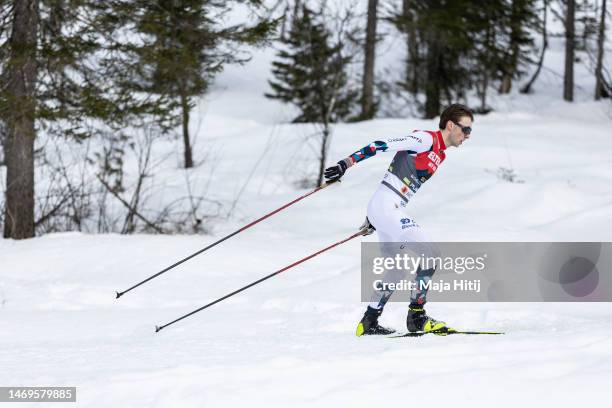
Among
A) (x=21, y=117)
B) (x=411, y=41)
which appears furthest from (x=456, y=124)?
(x=411, y=41)

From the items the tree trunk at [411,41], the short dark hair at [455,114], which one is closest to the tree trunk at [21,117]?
the short dark hair at [455,114]

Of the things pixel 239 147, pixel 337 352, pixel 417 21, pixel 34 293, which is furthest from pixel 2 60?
pixel 417 21

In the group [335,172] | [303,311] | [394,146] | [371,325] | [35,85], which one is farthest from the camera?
[35,85]

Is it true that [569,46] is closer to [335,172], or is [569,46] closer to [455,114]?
[455,114]

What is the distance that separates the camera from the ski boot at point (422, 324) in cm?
523

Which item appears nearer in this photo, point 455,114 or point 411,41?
point 455,114

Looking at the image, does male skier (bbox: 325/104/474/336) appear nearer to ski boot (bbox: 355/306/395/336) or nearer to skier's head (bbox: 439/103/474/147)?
skier's head (bbox: 439/103/474/147)

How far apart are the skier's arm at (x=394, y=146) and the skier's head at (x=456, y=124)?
14cm

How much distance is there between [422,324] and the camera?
5.28 meters

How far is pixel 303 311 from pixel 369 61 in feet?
47.1

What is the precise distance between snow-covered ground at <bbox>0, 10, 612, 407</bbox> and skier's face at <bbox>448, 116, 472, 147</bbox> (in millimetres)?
1394

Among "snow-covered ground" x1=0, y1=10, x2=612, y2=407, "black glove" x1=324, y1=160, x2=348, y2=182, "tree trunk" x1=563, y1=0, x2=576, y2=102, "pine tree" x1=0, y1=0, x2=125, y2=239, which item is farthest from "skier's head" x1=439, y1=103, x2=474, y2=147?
"tree trunk" x1=563, y1=0, x2=576, y2=102

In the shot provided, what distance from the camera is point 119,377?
14.4ft

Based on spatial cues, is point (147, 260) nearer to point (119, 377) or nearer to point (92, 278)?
point (92, 278)
